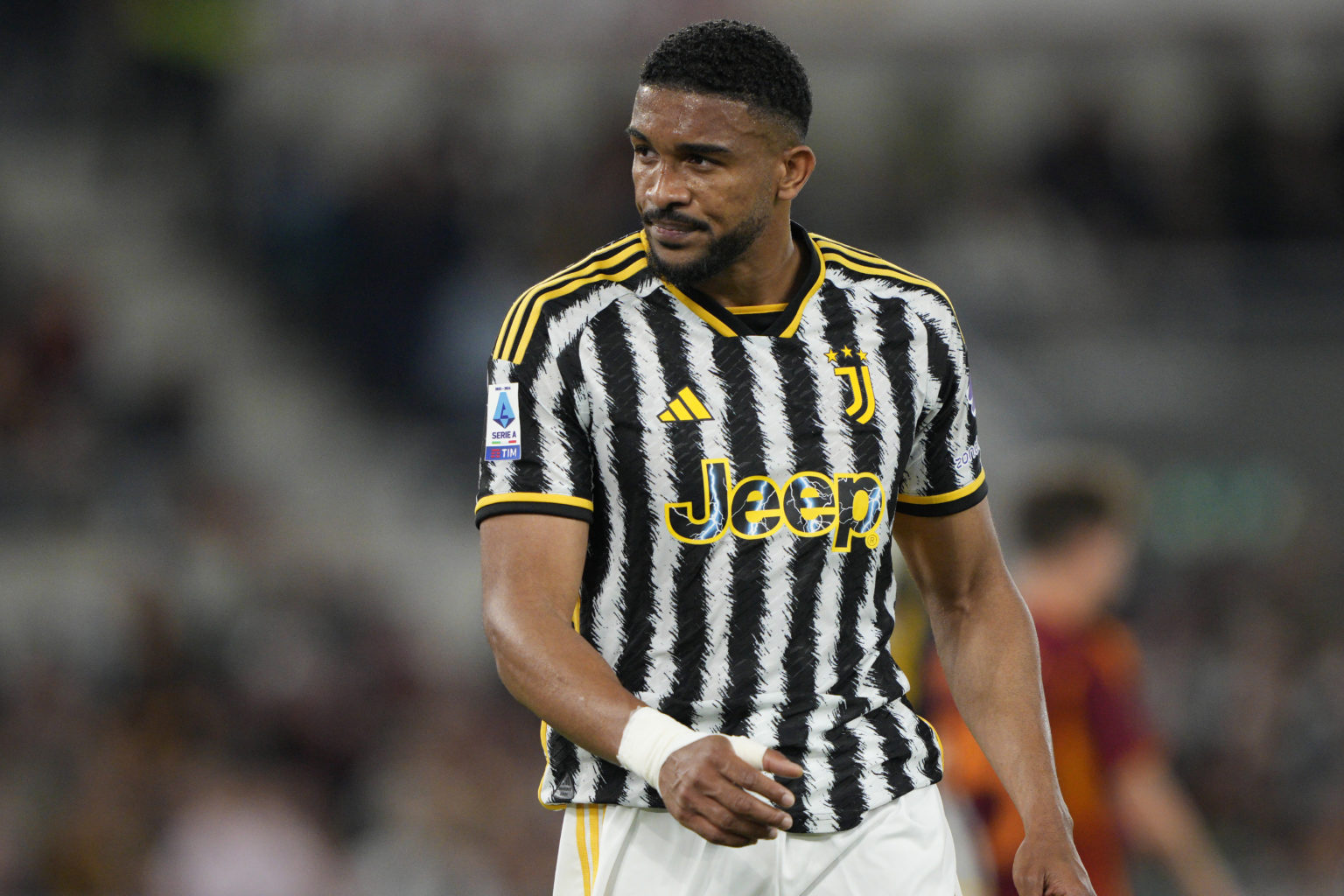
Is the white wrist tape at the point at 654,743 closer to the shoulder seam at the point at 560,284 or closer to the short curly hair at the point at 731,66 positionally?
the shoulder seam at the point at 560,284

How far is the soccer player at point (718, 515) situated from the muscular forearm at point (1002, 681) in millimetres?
14

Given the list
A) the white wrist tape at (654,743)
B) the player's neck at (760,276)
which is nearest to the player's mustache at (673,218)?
the player's neck at (760,276)

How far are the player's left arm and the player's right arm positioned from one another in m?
0.66

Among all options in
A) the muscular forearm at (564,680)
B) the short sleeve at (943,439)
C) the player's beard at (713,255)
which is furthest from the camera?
the short sleeve at (943,439)

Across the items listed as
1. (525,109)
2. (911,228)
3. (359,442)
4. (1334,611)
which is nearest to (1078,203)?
(911,228)

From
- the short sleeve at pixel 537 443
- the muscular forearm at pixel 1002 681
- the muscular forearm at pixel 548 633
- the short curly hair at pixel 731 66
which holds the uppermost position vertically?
the short curly hair at pixel 731 66

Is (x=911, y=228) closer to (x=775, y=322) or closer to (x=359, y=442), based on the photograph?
(x=359, y=442)

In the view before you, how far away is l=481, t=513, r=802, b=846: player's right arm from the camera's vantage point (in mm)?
2006

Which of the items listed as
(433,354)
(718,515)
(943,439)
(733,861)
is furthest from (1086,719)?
(433,354)

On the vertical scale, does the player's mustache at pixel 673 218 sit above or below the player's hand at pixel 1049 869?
above

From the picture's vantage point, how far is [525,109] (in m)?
11.0

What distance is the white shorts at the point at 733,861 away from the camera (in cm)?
249

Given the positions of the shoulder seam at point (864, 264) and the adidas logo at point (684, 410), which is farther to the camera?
the shoulder seam at point (864, 264)

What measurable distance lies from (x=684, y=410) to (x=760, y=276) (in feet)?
1.01
